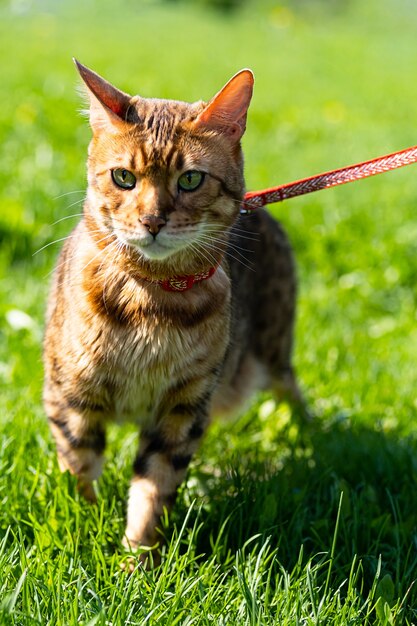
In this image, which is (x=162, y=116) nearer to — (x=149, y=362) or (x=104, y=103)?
(x=104, y=103)

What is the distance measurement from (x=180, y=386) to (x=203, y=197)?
0.57 m

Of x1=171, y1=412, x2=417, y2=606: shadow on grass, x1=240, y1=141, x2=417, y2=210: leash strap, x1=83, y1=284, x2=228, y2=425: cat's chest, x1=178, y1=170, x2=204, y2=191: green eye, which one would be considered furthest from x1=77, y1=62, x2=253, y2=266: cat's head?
x1=171, y1=412, x2=417, y2=606: shadow on grass

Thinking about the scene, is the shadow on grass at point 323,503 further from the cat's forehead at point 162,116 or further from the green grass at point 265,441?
the cat's forehead at point 162,116

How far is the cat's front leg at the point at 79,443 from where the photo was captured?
2.37 meters

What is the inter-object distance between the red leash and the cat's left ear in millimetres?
298

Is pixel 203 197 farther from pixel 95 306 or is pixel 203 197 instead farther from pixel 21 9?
pixel 21 9

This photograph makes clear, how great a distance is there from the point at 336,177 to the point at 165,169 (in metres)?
0.63

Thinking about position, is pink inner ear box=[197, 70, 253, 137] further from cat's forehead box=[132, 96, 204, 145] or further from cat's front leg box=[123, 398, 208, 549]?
cat's front leg box=[123, 398, 208, 549]

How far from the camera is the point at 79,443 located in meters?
2.40

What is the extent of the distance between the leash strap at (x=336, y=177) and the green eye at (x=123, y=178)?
0.45m

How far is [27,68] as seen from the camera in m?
7.82

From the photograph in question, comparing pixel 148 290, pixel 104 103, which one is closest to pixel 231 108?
pixel 104 103

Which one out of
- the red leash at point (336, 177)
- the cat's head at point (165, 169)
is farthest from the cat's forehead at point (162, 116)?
the red leash at point (336, 177)

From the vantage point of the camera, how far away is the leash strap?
2332mm
